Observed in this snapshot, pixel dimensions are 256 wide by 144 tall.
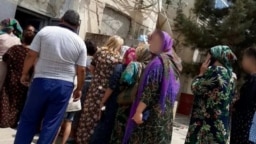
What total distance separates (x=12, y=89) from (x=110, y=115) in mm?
1374

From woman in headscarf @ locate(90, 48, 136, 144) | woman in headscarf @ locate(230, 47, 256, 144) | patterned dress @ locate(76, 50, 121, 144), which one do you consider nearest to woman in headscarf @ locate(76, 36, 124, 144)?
patterned dress @ locate(76, 50, 121, 144)

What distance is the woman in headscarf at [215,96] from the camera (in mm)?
3357

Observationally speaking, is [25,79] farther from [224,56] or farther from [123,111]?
[224,56]

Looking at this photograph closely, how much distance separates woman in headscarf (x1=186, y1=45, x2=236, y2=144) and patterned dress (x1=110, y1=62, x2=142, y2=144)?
76cm

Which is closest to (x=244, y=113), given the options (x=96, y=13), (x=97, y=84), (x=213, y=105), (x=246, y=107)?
(x=246, y=107)

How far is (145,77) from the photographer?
3.39 metres

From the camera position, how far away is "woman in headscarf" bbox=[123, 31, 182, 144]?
336 cm

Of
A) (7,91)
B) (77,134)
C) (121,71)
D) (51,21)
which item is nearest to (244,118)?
(121,71)

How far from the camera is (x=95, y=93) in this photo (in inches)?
186

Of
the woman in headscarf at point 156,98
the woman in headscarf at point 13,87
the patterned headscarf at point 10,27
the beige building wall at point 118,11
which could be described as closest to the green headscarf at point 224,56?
the woman in headscarf at point 156,98

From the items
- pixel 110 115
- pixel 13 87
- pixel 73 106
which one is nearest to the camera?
pixel 110 115

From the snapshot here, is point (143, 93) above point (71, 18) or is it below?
below

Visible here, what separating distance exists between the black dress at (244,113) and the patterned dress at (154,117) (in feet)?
2.24

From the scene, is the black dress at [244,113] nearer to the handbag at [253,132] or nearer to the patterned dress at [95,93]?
the handbag at [253,132]
